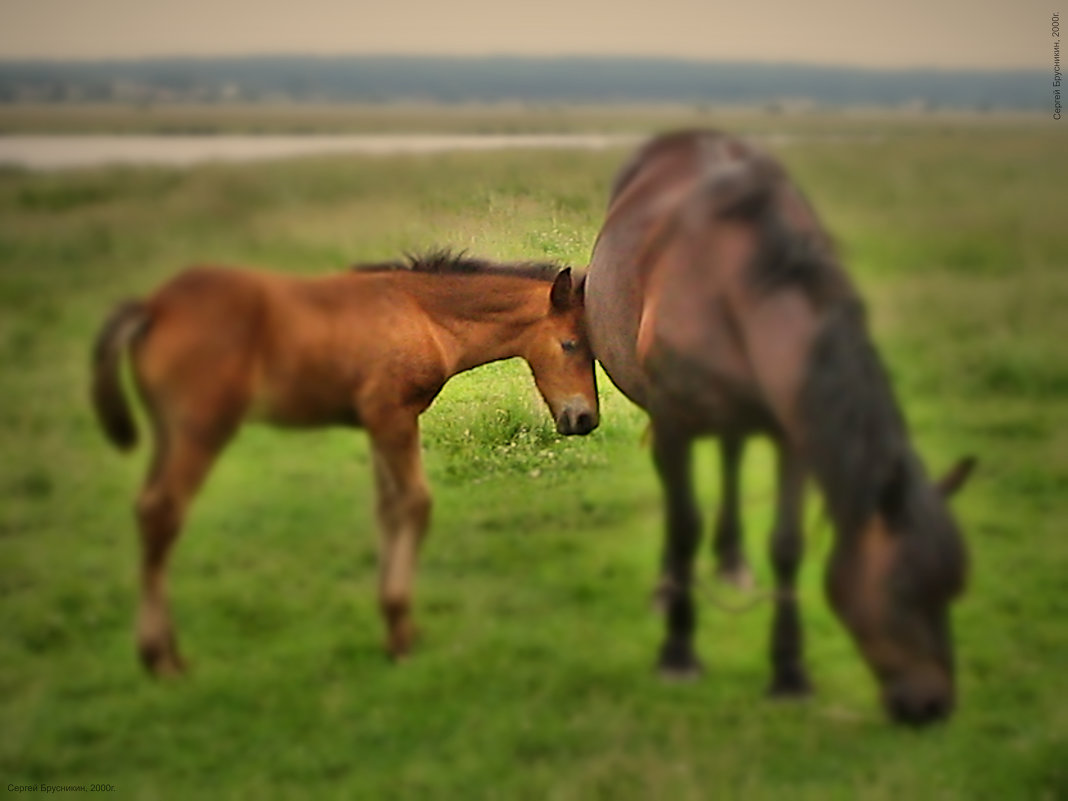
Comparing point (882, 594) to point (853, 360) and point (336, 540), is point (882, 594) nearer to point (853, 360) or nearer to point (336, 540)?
point (853, 360)

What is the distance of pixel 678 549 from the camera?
2723mm

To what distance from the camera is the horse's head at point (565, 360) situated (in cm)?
274

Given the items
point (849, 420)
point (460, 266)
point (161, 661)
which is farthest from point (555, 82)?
point (161, 661)

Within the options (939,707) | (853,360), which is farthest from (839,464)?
(939,707)

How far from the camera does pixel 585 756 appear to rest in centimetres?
254

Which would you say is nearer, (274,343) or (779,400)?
(274,343)

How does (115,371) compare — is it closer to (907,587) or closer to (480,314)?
(480,314)

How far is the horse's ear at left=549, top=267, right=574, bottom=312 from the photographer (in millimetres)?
2693

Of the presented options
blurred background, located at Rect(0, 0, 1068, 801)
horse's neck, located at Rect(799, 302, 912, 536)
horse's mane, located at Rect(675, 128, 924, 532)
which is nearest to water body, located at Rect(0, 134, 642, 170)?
blurred background, located at Rect(0, 0, 1068, 801)

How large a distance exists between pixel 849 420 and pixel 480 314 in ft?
2.77

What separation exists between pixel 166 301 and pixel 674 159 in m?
1.20

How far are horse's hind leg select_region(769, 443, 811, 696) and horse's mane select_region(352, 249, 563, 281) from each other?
709 mm

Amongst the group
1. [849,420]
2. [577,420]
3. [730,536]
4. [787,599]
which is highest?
[849,420]

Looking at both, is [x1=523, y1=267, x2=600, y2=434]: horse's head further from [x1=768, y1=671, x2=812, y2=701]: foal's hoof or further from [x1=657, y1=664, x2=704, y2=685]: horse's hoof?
[x1=768, y1=671, x2=812, y2=701]: foal's hoof
